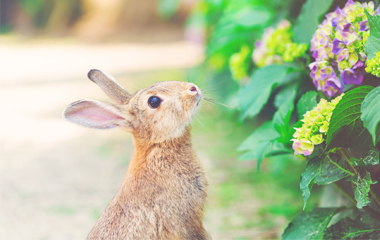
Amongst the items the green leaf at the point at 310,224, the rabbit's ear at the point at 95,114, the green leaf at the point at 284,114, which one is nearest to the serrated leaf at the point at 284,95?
the green leaf at the point at 284,114

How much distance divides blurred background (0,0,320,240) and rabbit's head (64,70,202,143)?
35 cm

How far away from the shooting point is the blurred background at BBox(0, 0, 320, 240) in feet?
12.4

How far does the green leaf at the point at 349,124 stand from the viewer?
1925mm

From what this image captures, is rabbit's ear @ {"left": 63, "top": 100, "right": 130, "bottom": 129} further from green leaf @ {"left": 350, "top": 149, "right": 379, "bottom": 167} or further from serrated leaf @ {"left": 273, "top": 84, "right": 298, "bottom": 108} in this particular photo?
green leaf @ {"left": 350, "top": 149, "right": 379, "bottom": 167}

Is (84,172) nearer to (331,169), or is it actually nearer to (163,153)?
(163,153)

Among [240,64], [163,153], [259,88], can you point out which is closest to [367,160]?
[259,88]

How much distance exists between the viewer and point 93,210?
4.05 m

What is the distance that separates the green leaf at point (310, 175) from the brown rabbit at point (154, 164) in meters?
0.72

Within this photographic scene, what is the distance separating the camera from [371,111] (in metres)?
1.74

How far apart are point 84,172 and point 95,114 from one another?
2.56 meters

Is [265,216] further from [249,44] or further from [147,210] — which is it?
[249,44]

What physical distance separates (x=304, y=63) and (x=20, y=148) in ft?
15.6

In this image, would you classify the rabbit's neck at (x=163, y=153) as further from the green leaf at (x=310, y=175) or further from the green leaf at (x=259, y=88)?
the green leaf at (x=310, y=175)

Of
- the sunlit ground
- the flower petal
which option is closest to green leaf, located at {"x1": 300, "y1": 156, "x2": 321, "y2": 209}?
the flower petal
